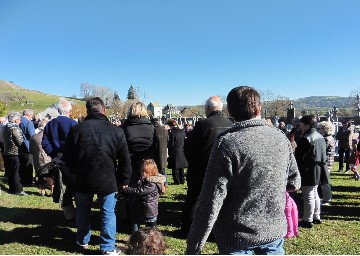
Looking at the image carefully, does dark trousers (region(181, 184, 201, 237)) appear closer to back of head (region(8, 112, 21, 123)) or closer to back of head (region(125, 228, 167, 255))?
back of head (region(125, 228, 167, 255))

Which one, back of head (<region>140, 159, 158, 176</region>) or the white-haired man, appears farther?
the white-haired man

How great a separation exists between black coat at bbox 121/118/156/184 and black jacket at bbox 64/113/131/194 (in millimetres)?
1018

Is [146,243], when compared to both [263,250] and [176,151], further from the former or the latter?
[176,151]

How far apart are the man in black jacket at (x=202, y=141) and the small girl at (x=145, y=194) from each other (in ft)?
1.80

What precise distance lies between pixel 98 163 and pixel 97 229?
185 cm

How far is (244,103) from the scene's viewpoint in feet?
7.38

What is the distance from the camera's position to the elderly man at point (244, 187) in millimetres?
2100

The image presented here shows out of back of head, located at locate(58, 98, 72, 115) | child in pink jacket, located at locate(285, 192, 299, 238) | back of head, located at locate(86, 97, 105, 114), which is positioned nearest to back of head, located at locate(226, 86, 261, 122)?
child in pink jacket, located at locate(285, 192, 299, 238)

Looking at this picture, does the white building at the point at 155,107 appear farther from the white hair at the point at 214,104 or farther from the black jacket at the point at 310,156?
the white hair at the point at 214,104

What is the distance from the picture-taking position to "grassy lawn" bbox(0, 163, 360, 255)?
4.84 metres

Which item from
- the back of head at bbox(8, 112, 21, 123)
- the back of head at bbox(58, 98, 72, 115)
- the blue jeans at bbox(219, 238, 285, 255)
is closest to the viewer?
the blue jeans at bbox(219, 238, 285, 255)

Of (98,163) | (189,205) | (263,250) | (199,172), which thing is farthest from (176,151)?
(263,250)

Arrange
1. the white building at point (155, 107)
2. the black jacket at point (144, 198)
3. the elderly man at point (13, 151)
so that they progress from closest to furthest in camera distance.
Answer: the black jacket at point (144, 198) → the elderly man at point (13, 151) → the white building at point (155, 107)

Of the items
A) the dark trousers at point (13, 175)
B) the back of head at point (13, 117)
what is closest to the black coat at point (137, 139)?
the dark trousers at point (13, 175)
